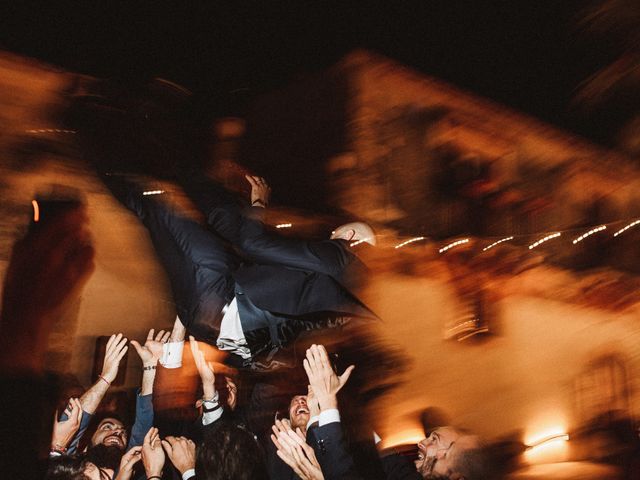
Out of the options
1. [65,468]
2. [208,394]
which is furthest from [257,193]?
[65,468]

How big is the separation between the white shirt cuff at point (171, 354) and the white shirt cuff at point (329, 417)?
1.16 metres

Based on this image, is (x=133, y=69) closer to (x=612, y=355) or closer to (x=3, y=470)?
(x=3, y=470)

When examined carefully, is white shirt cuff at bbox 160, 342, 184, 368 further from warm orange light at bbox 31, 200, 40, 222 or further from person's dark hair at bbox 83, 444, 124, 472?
warm orange light at bbox 31, 200, 40, 222

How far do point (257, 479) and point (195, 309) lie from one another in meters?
0.99

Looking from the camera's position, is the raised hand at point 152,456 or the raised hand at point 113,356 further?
the raised hand at point 113,356

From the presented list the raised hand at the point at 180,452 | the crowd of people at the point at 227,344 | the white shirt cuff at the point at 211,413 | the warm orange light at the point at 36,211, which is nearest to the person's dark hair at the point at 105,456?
the crowd of people at the point at 227,344

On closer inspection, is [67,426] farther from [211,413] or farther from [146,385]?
[211,413]

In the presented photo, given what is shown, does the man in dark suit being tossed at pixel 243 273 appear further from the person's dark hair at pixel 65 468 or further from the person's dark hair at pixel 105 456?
the person's dark hair at pixel 65 468

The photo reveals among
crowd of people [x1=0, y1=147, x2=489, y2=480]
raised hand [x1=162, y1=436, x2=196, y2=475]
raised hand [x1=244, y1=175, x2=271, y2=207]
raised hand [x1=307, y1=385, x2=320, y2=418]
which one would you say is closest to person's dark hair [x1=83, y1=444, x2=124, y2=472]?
crowd of people [x1=0, y1=147, x2=489, y2=480]

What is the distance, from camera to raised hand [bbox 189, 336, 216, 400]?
2959 millimetres

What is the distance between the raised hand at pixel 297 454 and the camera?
7.75 ft

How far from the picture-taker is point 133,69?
289 cm

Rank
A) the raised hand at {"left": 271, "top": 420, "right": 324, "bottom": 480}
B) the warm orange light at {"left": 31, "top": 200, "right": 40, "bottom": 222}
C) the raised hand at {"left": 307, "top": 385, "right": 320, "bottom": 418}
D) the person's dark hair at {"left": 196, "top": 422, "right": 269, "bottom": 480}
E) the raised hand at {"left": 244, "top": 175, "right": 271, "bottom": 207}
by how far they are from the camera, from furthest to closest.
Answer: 1. the raised hand at {"left": 244, "top": 175, "right": 271, "bottom": 207}
2. the raised hand at {"left": 307, "top": 385, "right": 320, "bottom": 418}
3. the warm orange light at {"left": 31, "top": 200, "right": 40, "bottom": 222}
4. the raised hand at {"left": 271, "top": 420, "right": 324, "bottom": 480}
5. the person's dark hair at {"left": 196, "top": 422, "right": 269, "bottom": 480}

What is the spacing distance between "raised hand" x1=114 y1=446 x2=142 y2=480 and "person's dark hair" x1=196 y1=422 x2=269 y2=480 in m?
0.43
